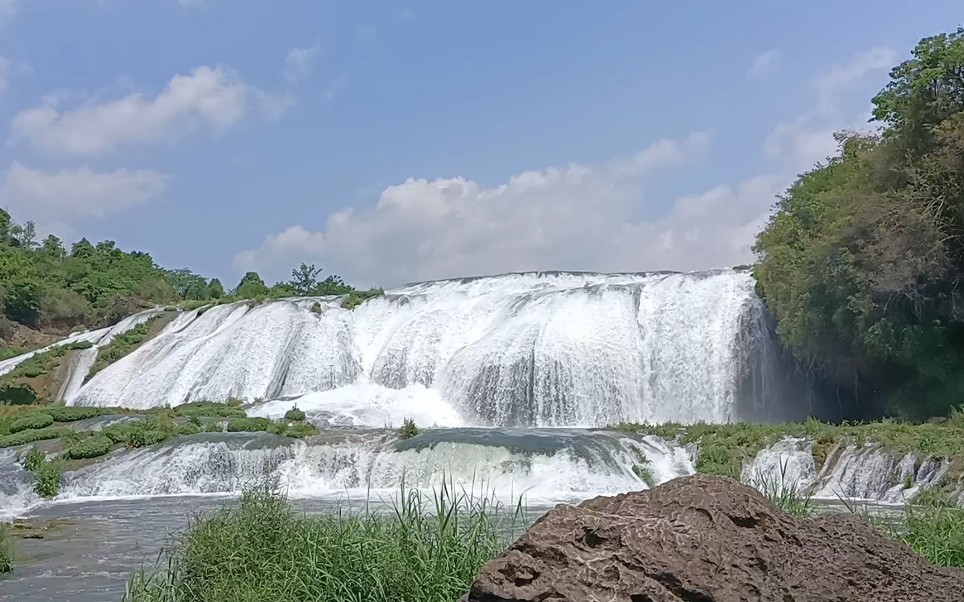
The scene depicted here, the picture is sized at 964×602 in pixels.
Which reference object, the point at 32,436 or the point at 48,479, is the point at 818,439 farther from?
the point at 32,436

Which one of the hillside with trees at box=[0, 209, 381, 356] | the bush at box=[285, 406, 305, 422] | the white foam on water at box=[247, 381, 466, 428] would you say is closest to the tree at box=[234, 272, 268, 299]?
the hillside with trees at box=[0, 209, 381, 356]

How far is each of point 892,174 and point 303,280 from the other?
1764 inches

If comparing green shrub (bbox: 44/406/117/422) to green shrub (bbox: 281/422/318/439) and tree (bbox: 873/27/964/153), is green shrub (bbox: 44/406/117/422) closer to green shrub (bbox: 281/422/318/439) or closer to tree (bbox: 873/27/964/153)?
green shrub (bbox: 281/422/318/439)

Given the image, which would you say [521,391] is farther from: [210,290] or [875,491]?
[210,290]

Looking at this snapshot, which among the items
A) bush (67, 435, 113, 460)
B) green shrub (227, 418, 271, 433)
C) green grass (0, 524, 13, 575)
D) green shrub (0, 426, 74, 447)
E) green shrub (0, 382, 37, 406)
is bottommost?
green grass (0, 524, 13, 575)

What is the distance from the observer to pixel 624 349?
1147 inches

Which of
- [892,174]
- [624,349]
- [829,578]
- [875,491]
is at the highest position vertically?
[892,174]

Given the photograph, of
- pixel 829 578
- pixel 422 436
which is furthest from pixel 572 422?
pixel 829 578

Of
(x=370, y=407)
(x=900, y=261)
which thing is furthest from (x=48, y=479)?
(x=900, y=261)

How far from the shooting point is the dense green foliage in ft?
70.7

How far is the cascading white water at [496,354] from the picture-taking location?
27.8 m

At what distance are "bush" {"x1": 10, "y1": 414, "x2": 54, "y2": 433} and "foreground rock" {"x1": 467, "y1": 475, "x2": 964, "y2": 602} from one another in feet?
81.4

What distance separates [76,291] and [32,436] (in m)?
36.4

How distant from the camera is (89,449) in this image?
2075cm
